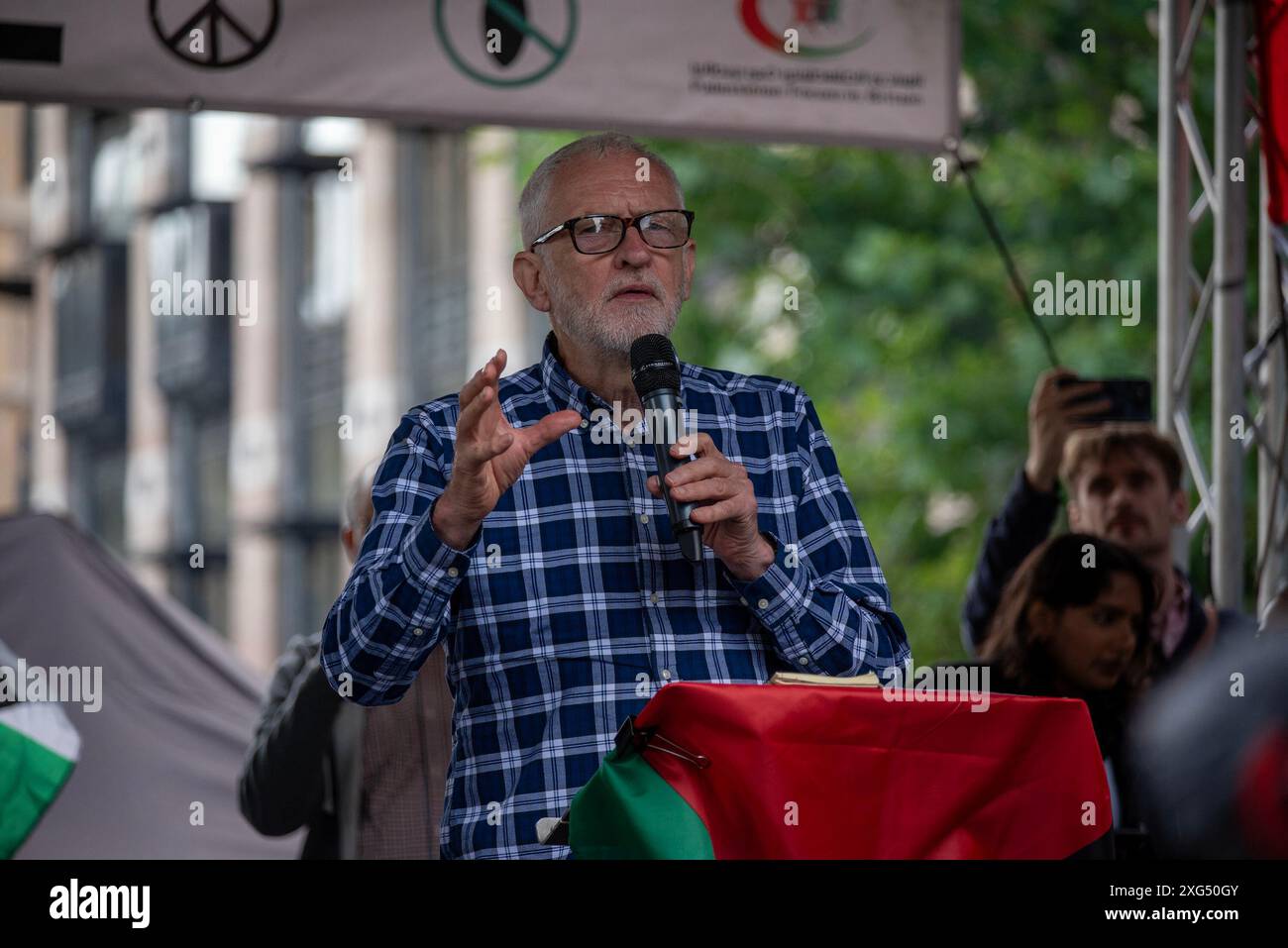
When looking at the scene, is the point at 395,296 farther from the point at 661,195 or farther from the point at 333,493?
the point at 661,195

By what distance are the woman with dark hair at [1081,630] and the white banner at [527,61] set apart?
160cm

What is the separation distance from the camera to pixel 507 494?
2742mm

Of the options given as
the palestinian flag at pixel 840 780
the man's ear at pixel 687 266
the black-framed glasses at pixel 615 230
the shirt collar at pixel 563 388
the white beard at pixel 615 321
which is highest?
the black-framed glasses at pixel 615 230

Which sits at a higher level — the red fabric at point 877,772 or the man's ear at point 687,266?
the man's ear at point 687,266

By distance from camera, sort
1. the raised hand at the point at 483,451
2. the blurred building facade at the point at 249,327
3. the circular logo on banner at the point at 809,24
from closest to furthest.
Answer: the raised hand at the point at 483,451 < the circular logo on banner at the point at 809,24 < the blurred building facade at the point at 249,327

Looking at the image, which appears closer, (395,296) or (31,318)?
(395,296)

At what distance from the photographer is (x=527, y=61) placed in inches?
196

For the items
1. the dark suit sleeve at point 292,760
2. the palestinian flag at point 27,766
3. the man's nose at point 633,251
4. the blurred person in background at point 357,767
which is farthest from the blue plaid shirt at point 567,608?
the dark suit sleeve at point 292,760

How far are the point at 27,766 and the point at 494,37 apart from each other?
2670mm

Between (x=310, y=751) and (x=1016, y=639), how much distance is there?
182cm

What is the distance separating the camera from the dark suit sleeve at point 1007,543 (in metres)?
5.01

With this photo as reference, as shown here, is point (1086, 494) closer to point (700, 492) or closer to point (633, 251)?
point (633, 251)

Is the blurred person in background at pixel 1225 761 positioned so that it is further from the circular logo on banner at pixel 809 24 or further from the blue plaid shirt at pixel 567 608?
the circular logo on banner at pixel 809 24
